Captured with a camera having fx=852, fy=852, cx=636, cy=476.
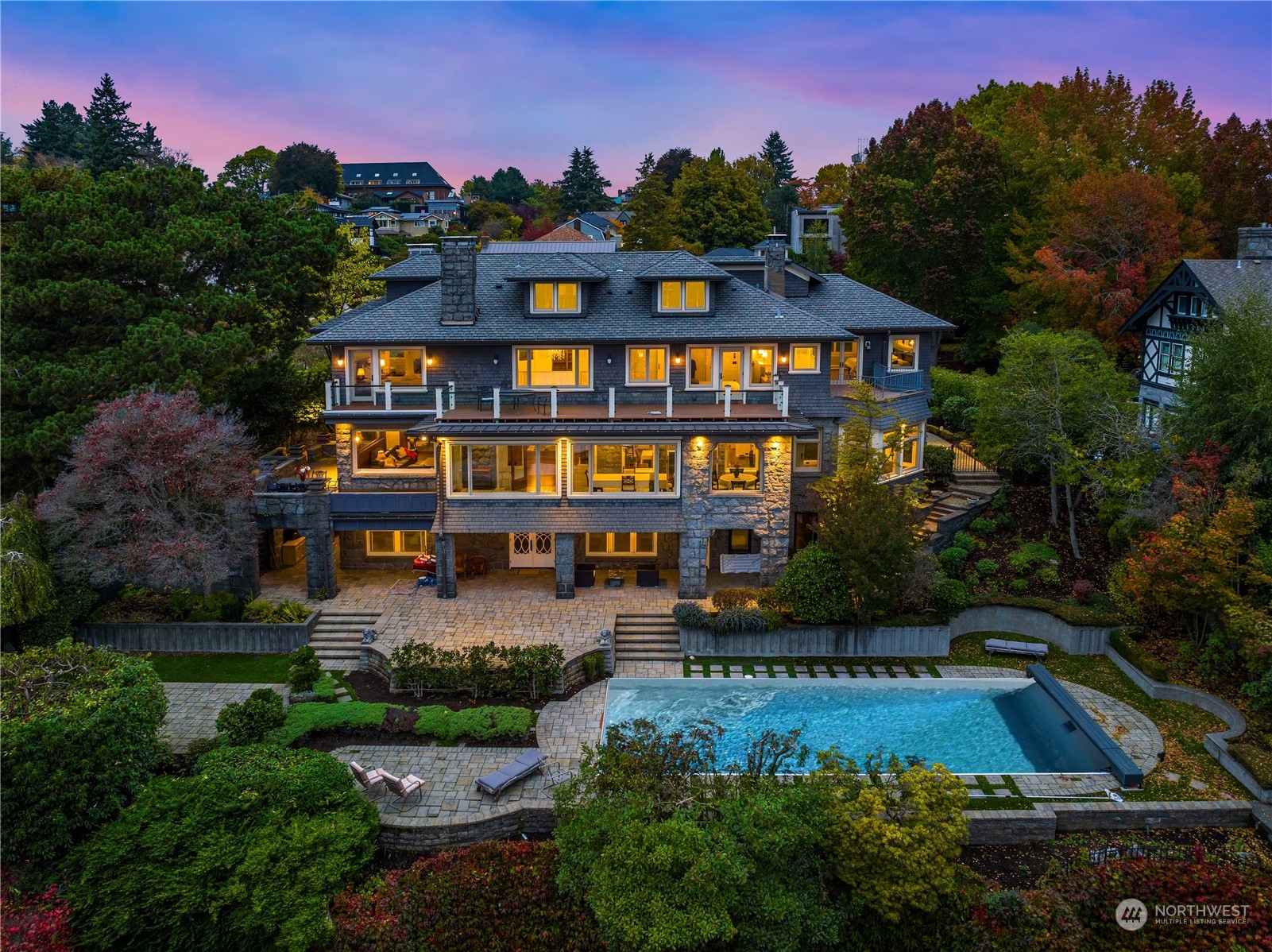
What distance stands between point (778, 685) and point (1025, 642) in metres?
8.05

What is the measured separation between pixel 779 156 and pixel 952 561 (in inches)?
3706

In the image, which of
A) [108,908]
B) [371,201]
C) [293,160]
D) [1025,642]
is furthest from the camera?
[371,201]

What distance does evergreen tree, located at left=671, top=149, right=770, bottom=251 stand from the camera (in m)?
60.6

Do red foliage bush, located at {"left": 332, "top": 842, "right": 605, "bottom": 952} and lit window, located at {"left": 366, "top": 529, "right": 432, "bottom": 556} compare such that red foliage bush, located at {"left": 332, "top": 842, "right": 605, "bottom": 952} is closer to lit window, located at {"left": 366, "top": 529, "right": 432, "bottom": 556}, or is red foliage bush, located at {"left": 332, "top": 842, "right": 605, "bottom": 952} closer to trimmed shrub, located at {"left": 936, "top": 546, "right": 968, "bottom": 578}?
lit window, located at {"left": 366, "top": 529, "right": 432, "bottom": 556}

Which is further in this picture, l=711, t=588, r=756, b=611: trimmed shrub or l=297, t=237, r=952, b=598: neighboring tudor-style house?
l=297, t=237, r=952, b=598: neighboring tudor-style house

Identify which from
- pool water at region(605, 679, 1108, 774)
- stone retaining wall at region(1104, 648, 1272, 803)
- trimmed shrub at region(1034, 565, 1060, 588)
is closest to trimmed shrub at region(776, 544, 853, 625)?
pool water at region(605, 679, 1108, 774)

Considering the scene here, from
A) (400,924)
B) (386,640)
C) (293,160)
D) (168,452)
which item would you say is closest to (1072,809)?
(400,924)

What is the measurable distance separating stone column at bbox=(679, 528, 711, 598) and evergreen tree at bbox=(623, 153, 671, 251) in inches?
1329

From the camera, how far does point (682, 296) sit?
96.8ft

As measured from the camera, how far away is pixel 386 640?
2447cm

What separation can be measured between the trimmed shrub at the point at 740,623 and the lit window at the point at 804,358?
31.0 feet

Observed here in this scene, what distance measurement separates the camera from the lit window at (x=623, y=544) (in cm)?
2977

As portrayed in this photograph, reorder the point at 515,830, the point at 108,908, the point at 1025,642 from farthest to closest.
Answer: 1. the point at 1025,642
2. the point at 515,830
3. the point at 108,908

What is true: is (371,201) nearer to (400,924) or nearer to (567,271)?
(567,271)
